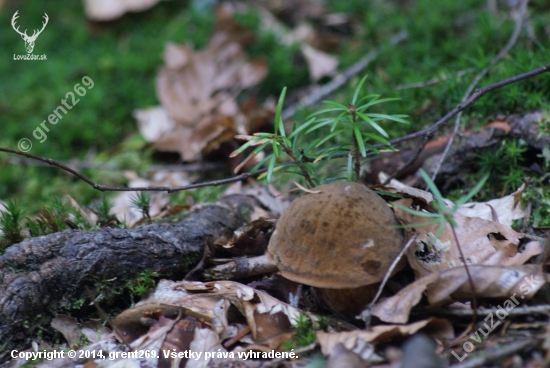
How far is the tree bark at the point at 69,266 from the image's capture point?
2.27 meters

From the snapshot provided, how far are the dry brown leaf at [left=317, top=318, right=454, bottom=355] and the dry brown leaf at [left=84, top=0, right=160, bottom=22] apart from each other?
524 cm

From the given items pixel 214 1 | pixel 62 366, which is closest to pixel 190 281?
pixel 62 366

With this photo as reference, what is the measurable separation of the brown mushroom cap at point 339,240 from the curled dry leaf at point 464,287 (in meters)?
0.16

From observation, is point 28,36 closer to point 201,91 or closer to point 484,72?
point 201,91

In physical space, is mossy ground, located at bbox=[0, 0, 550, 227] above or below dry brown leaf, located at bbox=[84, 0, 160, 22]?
below

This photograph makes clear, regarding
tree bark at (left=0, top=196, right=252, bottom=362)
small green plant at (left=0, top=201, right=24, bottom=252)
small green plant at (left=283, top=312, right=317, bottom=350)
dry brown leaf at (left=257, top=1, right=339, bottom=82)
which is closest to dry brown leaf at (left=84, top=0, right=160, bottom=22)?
Result: dry brown leaf at (left=257, top=1, right=339, bottom=82)

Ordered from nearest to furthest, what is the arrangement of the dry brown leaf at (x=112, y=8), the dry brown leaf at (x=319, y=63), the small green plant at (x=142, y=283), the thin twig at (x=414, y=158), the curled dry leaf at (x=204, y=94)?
the small green plant at (x=142, y=283), the thin twig at (x=414, y=158), the curled dry leaf at (x=204, y=94), the dry brown leaf at (x=319, y=63), the dry brown leaf at (x=112, y=8)

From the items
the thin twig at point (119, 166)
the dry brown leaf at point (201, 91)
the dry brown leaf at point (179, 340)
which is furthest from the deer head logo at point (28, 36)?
the dry brown leaf at point (179, 340)

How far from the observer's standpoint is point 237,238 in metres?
2.71

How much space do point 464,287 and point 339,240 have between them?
0.58 meters

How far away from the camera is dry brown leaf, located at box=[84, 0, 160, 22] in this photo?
584 cm

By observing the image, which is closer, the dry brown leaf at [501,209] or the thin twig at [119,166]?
the dry brown leaf at [501,209]

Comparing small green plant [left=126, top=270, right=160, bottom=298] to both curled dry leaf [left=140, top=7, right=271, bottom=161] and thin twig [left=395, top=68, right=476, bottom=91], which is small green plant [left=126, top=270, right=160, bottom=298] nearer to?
curled dry leaf [left=140, top=7, right=271, bottom=161]

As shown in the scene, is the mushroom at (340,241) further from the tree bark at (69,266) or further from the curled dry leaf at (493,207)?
the tree bark at (69,266)
